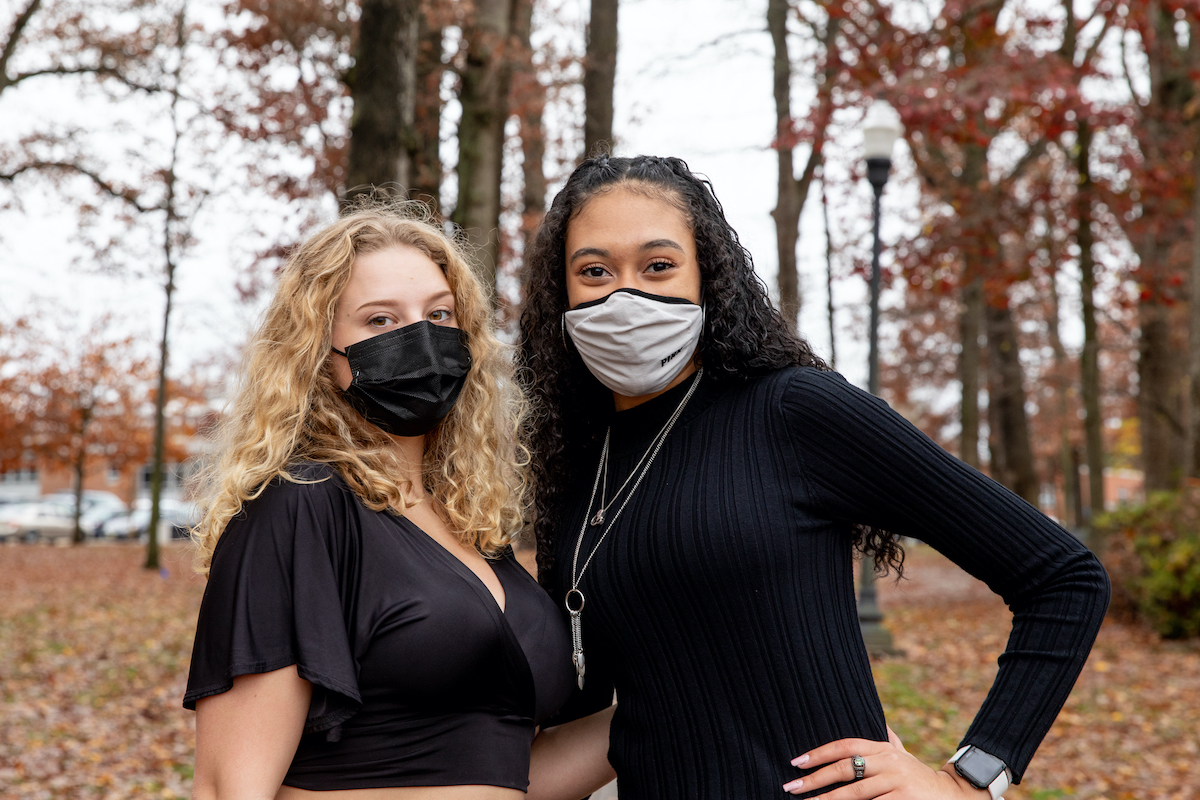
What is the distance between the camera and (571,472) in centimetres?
282

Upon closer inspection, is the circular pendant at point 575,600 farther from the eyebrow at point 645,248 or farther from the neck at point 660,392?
the eyebrow at point 645,248

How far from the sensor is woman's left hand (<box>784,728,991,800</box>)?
2.07 m

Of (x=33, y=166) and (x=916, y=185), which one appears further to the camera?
(x=916, y=185)

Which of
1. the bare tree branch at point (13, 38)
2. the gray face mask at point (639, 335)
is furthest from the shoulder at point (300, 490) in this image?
the bare tree branch at point (13, 38)

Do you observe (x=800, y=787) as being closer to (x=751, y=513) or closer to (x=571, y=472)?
(x=751, y=513)

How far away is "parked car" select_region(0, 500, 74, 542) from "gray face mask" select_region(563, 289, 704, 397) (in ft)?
125

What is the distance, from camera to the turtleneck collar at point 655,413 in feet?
8.23

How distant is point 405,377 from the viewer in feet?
8.42

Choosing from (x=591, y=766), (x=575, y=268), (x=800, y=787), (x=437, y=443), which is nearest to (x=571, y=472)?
(x=437, y=443)

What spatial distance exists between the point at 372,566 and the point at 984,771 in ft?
4.58

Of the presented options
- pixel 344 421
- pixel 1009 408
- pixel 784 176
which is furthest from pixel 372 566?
pixel 1009 408

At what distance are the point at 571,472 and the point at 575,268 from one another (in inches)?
23.3

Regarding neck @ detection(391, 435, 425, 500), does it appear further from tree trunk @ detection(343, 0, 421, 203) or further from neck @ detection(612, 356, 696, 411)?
tree trunk @ detection(343, 0, 421, 203)

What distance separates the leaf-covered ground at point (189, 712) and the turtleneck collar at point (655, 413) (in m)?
4.40
